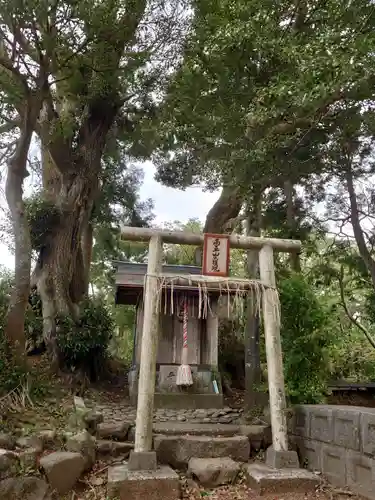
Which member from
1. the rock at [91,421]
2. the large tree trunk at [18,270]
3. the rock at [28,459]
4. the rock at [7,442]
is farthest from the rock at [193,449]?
the large tree trunk at [18,270]

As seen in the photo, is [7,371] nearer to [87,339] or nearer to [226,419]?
[87,339]

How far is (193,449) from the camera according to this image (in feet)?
19.6

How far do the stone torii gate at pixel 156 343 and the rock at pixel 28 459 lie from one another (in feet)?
3.74

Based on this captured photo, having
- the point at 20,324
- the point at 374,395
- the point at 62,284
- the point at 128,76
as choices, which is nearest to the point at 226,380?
the point at 374,395

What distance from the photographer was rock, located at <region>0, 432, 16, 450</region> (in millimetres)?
5145

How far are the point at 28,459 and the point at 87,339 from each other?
5.49 metres

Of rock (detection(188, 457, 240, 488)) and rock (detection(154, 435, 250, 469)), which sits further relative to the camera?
rock (detection(154, 435, 250, 469))

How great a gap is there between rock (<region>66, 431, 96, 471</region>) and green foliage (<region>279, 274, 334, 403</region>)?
3.09 m

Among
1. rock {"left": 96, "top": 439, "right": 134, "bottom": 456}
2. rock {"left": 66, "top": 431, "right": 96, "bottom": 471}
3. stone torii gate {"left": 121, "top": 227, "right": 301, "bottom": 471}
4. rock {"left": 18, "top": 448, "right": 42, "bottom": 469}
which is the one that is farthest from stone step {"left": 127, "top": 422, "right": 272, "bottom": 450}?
rock {"left": 18, "top": 448, "right": 42, "bottom": 469}

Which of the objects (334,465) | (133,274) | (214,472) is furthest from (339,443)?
(133,274)

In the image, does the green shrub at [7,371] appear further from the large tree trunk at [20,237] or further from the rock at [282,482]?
the rock at [282,482]

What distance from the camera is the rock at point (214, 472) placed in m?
5.38

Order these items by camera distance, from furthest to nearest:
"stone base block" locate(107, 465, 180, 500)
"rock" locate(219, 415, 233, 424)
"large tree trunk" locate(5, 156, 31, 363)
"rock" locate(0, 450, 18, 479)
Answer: "rock" locate(219, 415, 233, 424), "large tree trunk" locate(5, 156, 31, 363), "stone base block" locate(107, 465, 180, 500), "rock" locate(0, 450, 18, 479)

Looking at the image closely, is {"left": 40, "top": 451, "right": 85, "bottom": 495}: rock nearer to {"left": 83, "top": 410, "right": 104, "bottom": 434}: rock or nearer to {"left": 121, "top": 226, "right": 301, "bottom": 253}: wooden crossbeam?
{"left": 83, "top": 410, "right": 104, "bottom": 434}: rock
